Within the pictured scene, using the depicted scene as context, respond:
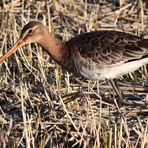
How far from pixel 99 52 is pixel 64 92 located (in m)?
0.59

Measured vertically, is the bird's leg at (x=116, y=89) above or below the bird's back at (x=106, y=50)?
below

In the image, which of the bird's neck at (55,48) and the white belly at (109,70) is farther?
the bird's neck at (55,48)

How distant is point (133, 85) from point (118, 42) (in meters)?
0.63

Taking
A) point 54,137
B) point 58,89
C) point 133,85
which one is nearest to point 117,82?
point 133,85

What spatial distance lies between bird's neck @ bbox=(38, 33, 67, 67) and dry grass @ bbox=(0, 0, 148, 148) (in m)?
0.26

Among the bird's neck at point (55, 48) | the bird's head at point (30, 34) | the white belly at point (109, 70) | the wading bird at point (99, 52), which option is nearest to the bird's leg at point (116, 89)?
the wading bird at point (99, 52)

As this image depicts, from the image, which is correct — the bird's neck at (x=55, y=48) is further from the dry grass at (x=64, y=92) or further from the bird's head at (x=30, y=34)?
the dry grass at (x=64, y=92)

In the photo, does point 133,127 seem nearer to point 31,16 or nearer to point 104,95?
point 104,95

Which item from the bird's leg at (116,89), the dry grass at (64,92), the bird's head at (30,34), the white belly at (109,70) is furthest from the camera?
→ the bird's head at (30,34)

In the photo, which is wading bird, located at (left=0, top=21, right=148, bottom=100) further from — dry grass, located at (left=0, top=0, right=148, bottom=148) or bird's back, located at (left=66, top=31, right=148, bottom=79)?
dry grass, located at (left=0, top=0, right=148, bottom=148)

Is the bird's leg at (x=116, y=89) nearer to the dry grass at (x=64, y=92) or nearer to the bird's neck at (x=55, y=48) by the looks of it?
the dry grass at (x=64, y=92)

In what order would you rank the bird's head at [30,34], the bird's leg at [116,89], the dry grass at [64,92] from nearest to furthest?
the dry grass at [64,92] < the bird's leg at [116,89] < the bird's head at [30,34]

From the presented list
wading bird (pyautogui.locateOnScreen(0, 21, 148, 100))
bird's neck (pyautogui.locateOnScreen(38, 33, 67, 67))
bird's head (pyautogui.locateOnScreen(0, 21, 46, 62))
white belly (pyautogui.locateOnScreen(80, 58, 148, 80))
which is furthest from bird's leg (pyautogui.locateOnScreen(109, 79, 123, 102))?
bird's head (pyautogui.locateOnScreen(0, 21, 46, 62))

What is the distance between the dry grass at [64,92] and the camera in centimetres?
711
